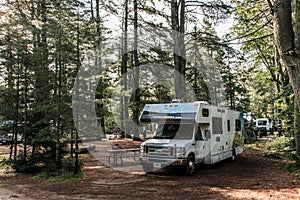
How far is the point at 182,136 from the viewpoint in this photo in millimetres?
10531

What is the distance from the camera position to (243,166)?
489 inches

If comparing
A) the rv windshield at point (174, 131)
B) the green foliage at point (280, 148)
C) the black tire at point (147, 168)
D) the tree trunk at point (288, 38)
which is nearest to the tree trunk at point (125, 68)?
the green foliage at point (280, 148)

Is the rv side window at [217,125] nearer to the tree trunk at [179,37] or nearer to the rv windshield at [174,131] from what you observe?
the rv windshield at [174,131]

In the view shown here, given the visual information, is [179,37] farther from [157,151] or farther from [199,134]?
[157,151]

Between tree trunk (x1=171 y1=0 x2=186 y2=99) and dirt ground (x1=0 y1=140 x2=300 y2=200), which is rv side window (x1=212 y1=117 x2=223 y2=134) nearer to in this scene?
dirt ground (x1=0 y1=140 x2=300 y2=200)

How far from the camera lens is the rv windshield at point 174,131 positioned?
1053 centimetres

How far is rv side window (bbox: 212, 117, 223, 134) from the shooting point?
11516mm

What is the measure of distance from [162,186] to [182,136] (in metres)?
2.77

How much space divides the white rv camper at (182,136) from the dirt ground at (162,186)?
23.1 inches

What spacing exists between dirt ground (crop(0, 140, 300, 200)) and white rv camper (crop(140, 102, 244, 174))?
0.59 metres

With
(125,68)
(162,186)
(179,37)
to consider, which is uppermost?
(179,37)

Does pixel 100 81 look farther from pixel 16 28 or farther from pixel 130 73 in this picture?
pixel 130 73

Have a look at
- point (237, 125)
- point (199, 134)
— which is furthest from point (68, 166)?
point (237, 125)

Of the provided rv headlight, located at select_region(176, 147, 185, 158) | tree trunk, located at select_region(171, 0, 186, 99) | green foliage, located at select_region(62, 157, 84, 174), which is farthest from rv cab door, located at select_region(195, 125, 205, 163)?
tree trunk, located at select_region(171, 0, 186, 99)
